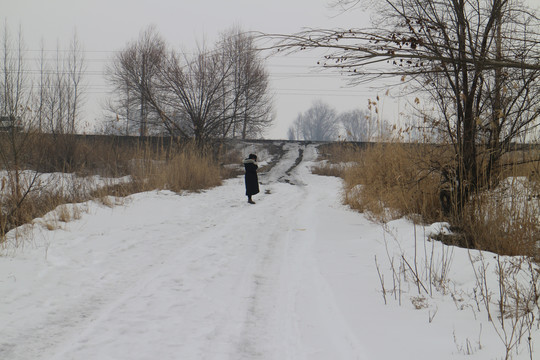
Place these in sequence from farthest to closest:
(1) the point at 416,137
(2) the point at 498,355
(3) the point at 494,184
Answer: (1) the point at 416,137 → (3) the point at 494,184 → (2) the point at 498,355

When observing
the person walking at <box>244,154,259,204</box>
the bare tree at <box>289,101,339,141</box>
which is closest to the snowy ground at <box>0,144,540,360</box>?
the person walking at <box>244,154,259,204</box>

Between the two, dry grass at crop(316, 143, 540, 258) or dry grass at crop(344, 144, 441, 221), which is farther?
dry grass at crop(344, 144, 441, 221)

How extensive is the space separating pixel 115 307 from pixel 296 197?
887cm

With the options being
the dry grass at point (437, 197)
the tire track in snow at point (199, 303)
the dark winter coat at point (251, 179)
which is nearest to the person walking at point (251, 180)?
the dark winter coat at point (251, 179)

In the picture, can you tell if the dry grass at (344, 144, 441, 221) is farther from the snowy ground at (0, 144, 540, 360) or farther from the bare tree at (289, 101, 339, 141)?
the bare tree at (289, 101, 339, 141)

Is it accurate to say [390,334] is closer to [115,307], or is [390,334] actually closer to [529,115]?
[115,307]

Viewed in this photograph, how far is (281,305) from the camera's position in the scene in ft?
10.1

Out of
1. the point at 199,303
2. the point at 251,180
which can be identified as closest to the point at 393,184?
the point at 251,180

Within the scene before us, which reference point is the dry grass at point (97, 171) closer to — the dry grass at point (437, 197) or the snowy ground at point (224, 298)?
the snowy ground at point (224, 298)

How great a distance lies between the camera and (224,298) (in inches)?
126

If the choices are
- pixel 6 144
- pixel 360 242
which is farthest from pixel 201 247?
pixel 6 144

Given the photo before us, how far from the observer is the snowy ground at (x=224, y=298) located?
2307mm

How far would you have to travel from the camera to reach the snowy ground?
7.57ft

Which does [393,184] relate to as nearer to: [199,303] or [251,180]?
[251,180]
